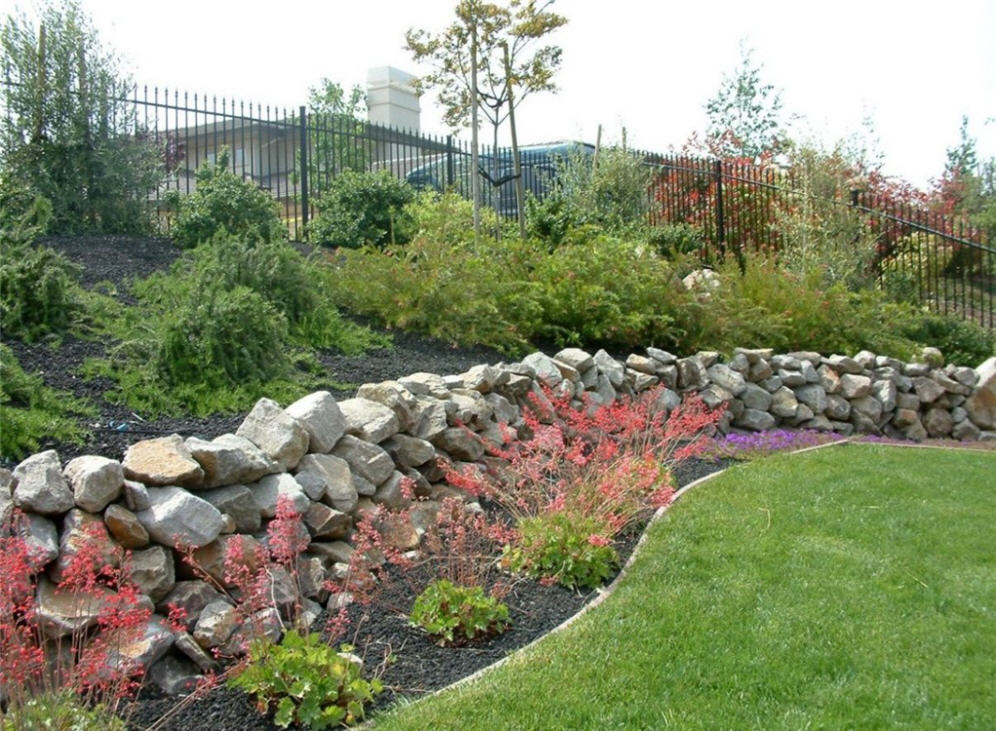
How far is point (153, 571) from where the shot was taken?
12.7 ft

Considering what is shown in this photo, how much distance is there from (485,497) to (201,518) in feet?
7.25

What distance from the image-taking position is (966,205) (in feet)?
82.5

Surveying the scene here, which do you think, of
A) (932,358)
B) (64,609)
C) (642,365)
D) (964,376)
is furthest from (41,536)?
(964,376)

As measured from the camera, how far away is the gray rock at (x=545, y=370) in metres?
6.99

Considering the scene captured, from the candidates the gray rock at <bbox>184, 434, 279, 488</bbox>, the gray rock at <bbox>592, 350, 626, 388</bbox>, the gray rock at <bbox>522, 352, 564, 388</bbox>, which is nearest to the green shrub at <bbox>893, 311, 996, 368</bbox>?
the gray rock at <bbox>592, 350, 626, 388</bbox>

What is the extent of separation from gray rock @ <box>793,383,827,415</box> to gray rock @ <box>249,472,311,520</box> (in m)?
6.40

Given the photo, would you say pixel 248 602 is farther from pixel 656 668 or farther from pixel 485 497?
pixel 485 497

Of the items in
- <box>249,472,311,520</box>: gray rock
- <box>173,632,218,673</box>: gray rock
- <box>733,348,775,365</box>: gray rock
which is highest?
<box>733,348,775,365</box>: gray rock

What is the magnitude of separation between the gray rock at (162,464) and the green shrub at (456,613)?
1.18m

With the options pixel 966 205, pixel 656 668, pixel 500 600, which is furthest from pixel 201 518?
pixel 966 205

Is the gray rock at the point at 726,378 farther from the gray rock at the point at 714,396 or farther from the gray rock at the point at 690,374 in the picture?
the gray rock at the point at 690,374

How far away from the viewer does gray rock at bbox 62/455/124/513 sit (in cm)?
378

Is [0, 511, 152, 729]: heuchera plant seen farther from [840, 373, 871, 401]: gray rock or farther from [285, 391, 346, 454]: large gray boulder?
[840, 373, 871, 401]: gray rock

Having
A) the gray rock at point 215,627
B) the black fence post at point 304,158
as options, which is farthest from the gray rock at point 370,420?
the black fence post at point 304,158
